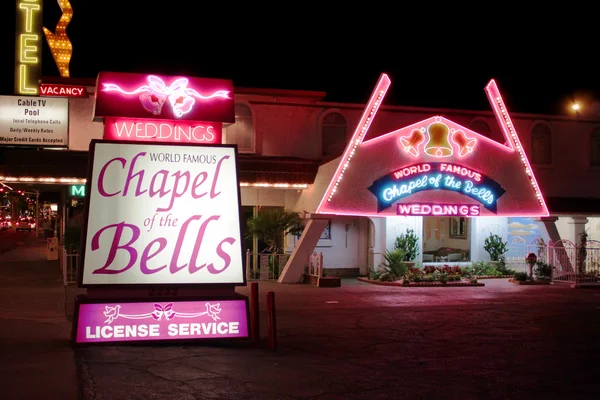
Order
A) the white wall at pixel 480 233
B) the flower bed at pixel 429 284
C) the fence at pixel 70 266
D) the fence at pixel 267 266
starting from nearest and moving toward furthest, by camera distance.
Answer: the fence at pixel 70 266 < the flower bed at pixel 429 284 < the fence at pixel 267 266 < the white wall at pixel 480 233

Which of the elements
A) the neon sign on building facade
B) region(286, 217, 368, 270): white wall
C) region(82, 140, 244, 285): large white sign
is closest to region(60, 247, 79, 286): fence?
region(286, 217, 368, 270): white wall

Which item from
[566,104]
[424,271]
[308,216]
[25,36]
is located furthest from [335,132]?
[566,104]

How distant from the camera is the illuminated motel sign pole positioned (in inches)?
816

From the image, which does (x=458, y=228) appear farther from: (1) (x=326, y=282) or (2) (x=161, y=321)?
(2) (x=161, y=321)

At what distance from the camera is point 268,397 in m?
8.23

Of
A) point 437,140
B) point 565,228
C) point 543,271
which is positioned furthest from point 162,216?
point 565,228

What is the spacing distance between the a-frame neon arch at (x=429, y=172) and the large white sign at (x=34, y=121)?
7.83 meters

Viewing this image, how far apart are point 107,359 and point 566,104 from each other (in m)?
26.1

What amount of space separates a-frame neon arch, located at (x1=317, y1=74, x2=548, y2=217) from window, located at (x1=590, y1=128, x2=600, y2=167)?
490 centimetres

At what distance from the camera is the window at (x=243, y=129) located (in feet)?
76.5

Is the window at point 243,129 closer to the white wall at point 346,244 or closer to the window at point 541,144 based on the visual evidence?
the white wall at point 346,244

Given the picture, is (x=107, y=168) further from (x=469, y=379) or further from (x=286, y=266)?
(x=286, y=266)

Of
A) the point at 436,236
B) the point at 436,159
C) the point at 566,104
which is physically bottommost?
the point at 436,236

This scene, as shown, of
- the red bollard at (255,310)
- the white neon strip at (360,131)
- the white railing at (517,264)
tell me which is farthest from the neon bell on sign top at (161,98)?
the white railing at (517,264)
